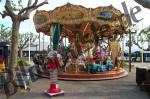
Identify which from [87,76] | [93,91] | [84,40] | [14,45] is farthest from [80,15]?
[93,91]

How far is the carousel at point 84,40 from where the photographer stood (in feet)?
74.2

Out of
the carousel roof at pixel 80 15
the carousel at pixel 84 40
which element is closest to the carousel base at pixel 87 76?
the carousel at pixel 84 40

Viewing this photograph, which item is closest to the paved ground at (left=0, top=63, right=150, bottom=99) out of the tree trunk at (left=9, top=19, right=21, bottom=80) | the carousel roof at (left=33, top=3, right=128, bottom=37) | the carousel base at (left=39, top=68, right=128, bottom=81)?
the carousel base at (left=39, top=68, right=128, bottom=81)

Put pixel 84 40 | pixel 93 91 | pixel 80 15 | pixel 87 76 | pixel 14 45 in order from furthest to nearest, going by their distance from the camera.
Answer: pixel 84 40 → pixel 80 15 → pixel 87 76 → pixel 93 91 → pixel 14 45

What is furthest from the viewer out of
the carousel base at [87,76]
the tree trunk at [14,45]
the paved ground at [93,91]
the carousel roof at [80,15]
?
the carousel roof at [80,15]

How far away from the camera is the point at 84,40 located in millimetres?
28219

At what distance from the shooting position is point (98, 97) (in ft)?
50.6

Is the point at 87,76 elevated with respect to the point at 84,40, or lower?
lower

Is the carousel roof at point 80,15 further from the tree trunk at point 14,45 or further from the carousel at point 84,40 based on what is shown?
the tree trunk at point 14,45

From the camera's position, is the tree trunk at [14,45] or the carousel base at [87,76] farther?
the carousel base at [87,76]

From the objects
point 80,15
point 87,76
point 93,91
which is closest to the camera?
point 93,91

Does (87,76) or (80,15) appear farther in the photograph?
(80,15)

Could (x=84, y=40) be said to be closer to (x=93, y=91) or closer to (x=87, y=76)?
(x=87, y=76)

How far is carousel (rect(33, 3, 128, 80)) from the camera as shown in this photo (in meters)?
22.6
